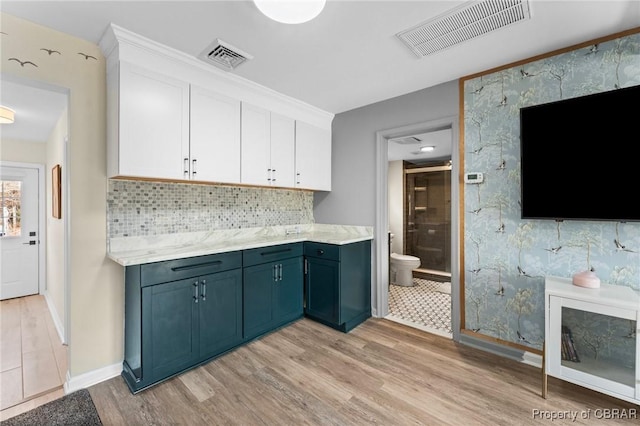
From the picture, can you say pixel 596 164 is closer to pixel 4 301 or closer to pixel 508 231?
pixel 508 231

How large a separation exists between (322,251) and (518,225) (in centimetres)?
178

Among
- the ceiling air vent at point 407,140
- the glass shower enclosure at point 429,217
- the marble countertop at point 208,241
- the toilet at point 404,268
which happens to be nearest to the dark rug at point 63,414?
the marble countertop at point 208,241

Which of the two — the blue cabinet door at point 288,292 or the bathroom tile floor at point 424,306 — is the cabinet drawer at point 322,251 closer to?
the blue cabinet door at point 288,292

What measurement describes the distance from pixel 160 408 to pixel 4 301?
4.07 meters

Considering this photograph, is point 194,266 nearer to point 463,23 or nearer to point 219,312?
point 219,312

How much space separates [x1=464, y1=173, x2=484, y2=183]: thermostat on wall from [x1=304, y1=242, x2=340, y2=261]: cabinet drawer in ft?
4.51

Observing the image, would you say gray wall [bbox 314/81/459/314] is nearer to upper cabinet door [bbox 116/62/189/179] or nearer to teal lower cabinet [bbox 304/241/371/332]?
teal lower cabinet [bbox 304/241/371/332]

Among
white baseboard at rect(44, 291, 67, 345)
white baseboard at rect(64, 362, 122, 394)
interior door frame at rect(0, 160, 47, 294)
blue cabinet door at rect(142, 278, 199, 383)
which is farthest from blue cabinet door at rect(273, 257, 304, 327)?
interior door frame at rect(0, 160, 47, 294)

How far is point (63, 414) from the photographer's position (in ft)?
5.61

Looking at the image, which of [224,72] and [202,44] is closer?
[202,44]

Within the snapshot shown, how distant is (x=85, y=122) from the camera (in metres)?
2.00

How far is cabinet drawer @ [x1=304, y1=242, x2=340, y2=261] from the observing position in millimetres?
2802

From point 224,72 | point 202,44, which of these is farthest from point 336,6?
point 224,72

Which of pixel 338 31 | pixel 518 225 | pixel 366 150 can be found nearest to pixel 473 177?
pixel 518 225
